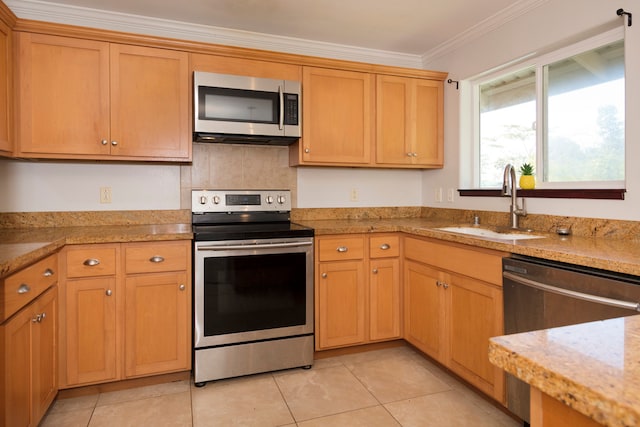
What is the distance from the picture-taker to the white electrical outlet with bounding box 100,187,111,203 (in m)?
2.70

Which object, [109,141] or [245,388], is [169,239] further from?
[245,388]

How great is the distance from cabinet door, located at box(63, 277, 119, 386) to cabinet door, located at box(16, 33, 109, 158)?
82 cm

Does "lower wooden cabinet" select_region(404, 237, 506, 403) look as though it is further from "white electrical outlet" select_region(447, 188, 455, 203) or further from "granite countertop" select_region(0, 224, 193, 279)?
"granite countertop" select_region(0, 224, 193, 279)

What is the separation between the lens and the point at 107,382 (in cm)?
223

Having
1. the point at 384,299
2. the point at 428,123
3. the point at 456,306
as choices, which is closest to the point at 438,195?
the point at 428,123

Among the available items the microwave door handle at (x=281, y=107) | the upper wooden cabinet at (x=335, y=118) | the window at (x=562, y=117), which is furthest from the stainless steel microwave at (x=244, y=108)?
the window at (x=562, y=117)

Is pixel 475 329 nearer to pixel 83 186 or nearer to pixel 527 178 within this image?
pixel 527 178

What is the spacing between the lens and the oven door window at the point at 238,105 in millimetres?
2543

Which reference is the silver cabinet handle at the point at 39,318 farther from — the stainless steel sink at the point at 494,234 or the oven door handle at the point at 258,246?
the stainless steel sink at the point at 494,234

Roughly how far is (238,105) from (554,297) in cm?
209

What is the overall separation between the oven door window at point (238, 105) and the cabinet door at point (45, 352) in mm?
1341

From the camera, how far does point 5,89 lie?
7.09 feet

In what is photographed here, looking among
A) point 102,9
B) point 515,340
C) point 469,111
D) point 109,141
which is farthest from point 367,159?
point 515,340

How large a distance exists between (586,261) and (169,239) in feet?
6.65
